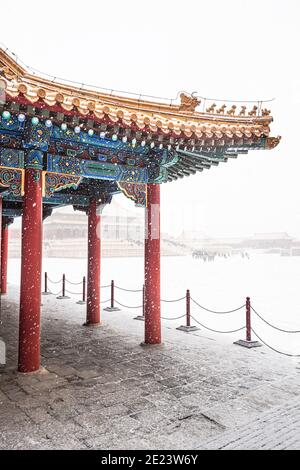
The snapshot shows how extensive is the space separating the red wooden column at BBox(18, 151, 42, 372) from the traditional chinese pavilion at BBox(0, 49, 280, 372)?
16 millimetres

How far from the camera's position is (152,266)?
7.39 m

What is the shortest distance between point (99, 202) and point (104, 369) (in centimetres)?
485

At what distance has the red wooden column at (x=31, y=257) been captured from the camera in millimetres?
5699

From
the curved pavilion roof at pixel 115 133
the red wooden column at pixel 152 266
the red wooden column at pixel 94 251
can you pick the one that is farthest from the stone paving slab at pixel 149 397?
the curved pavilion roof at pixel 115 133

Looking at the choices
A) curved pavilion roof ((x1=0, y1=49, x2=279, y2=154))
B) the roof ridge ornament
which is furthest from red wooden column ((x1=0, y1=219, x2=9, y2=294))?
the roof ridge ornament

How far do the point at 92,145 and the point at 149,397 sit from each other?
14.3 feet

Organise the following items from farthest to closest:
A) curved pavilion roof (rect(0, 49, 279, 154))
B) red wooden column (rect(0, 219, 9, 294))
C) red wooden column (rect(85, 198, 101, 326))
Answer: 1. red wooden column (rect(0, 219, 9, 294))
2. red wooden column (rect(85, 198, 101, 326))
3. curved pavilion roof (rect(0, 49, 279, 154))

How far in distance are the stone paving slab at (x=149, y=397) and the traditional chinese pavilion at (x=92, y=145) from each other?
793 mm

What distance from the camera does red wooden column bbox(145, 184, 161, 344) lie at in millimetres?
7270

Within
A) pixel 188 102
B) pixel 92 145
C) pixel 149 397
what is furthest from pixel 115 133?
pixel 149 397

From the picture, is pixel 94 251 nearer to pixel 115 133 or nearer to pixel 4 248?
pixel 115 133

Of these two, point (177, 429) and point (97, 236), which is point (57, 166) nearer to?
point (97, 236)

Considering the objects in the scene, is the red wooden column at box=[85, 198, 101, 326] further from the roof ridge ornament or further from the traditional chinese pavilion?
the roof ridge ornament

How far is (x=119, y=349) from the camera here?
7.11m
